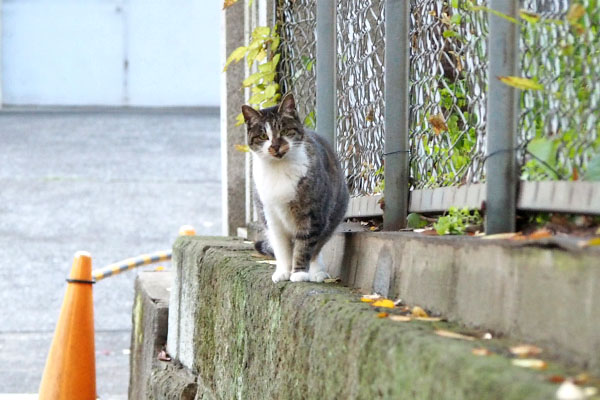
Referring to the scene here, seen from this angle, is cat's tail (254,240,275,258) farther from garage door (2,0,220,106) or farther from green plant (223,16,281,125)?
garage door (2,0,220,106)

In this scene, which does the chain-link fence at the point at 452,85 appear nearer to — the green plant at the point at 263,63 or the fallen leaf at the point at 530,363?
the green plant at the point at 263,63

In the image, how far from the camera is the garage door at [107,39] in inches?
817

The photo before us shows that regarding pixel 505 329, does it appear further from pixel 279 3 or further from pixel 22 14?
pixel 22 14

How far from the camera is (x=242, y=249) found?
443 cm

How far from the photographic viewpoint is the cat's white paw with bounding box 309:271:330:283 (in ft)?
11.0

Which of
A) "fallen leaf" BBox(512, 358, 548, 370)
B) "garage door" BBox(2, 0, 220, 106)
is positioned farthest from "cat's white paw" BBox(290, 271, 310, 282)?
"garage door" BBox(2, 0, 220, 106)

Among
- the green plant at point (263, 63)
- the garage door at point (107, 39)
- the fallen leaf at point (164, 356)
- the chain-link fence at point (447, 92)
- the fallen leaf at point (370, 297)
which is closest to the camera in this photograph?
the fallen leaf at point (370, 297)

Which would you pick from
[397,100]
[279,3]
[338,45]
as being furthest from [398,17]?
[279,3]

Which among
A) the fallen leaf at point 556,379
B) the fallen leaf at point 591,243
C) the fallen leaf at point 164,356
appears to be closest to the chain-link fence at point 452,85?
the fallen leaf at point 591,243

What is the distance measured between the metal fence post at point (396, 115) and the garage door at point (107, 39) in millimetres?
17667

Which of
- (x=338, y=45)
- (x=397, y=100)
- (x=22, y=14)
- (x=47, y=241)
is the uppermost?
(x=22, y=14)

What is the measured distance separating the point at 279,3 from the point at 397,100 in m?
1.98

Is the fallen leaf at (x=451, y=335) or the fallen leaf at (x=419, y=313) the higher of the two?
the fallen leaf at (x=451, y=335)

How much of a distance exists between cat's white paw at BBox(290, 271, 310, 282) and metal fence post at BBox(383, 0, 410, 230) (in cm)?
34
